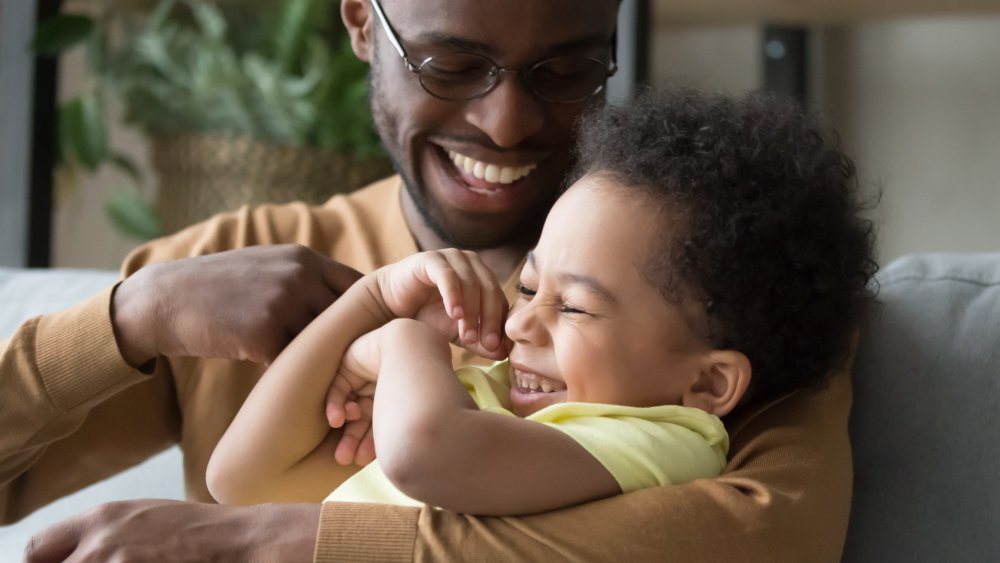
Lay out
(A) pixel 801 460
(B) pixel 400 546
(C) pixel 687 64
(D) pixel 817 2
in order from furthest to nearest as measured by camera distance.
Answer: (C) pixel 687 64
(D) pixel 817 2
(A) pixel 801 460
(B) pixel 400 546

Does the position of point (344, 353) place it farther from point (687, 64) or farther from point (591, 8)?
point (687, 64)

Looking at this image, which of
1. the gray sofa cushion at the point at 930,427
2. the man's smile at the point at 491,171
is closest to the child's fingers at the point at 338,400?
the man's smile at the point at 491,171

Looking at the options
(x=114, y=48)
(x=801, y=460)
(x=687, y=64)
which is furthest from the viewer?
(x=687, y=64)

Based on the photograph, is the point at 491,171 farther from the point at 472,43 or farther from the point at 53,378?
the point at 53,378

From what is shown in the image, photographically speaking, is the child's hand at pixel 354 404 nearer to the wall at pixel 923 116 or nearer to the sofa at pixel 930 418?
the sofa at pixel 930 418

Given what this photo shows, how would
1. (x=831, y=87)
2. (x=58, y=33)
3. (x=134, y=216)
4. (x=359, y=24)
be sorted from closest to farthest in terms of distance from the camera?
(x=359, y=24) < (x=58, y=33) < (x=134, y=216) < (x=831, y=87)

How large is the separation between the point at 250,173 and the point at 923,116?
1.77 m

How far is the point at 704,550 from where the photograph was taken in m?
1.00

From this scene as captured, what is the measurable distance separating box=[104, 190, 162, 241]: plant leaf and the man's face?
146 centimetres

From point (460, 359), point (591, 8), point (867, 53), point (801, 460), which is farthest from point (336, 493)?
point (867, 53)

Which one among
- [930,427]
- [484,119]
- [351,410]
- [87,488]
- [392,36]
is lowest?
[87,488]

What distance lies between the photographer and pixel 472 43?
4.85 feet

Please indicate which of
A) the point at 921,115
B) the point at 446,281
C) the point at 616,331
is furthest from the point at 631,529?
the point at 921,115

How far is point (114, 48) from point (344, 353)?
2127 mm
